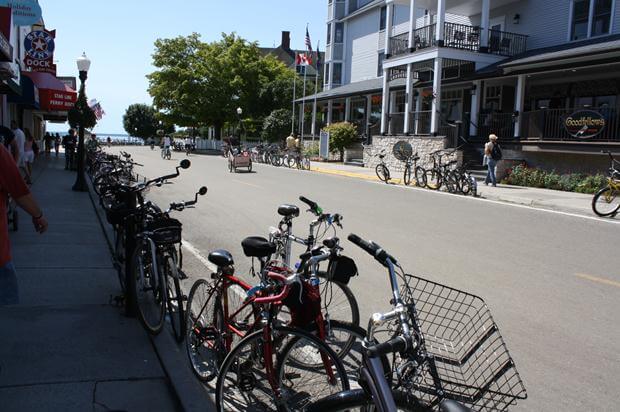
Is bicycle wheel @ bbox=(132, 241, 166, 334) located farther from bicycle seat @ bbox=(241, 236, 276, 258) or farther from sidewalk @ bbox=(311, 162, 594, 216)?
sidewalk @ bbox=(311, 162, 594, 216)

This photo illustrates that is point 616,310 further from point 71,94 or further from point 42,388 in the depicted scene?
point 71,94

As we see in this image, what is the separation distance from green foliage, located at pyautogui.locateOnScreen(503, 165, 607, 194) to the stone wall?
11.3 feet

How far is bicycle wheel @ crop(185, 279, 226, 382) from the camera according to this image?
13.1 feet

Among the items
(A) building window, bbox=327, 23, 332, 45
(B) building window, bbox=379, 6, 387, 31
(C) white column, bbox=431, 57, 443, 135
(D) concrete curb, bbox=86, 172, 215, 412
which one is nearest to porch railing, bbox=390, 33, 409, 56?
(C) white column, bbox=431, 57, 443, 135

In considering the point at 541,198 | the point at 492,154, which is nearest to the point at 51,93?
the point at 492,154

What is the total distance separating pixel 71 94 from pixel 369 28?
83.0 ft

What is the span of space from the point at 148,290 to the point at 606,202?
11994 mm

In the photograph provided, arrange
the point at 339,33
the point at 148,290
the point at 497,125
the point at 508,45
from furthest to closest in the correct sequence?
1. the point at 339,33
2. the point at 508,45
3. the point at 497,125
4. the point at 148,290

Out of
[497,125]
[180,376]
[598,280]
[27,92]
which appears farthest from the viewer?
[497,125]

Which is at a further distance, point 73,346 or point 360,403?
point 73,346

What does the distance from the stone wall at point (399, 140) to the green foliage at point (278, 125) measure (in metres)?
17.7

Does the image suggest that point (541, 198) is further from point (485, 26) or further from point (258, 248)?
point (258, 248)

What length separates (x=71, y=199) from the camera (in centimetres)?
1427

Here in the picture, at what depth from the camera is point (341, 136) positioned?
3478 cm
